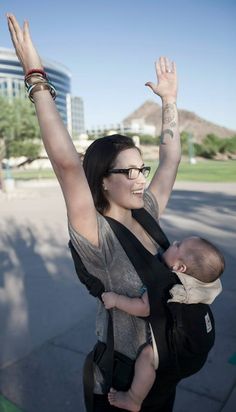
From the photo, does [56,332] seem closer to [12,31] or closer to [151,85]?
[151,85]

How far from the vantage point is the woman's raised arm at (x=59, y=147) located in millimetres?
1245

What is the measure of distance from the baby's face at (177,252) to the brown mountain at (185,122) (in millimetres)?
141371

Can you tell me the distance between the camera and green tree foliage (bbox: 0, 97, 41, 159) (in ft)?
69.5

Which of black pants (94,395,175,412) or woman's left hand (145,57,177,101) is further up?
woman's left hand (145,57,177,101)

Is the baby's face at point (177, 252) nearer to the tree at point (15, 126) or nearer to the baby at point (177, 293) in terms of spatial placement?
the baby at point (177, 293)

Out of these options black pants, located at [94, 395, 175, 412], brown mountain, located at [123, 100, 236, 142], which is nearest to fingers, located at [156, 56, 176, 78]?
black pants, located at [94, 395, 175, 412]

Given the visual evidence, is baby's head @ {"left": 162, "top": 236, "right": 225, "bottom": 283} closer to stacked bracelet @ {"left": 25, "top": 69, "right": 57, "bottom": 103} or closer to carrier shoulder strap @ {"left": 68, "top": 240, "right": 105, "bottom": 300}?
carrier shoulder strap @ {"left": 68, "top": 240, "right": 105, "bottom": 300}

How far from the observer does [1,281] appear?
5.14 m

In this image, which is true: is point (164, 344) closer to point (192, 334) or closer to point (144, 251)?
point (192, 334)

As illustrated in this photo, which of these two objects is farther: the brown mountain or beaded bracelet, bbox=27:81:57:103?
the brown mountain

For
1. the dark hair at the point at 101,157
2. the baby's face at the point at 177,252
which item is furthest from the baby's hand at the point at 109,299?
the dark hair at the point at 101,157

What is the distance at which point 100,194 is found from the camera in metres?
1.52

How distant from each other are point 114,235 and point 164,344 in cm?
44

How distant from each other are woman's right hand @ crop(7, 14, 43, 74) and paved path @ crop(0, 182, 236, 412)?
213 centimetres
